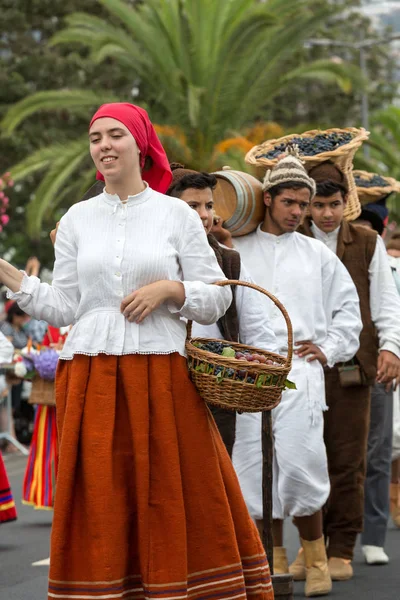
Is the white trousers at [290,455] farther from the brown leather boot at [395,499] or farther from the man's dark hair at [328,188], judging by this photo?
the brown leather boot at [395,499]

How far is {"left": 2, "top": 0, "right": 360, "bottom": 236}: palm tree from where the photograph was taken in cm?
2352

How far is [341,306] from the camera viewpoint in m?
7.41

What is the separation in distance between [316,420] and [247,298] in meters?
1.04

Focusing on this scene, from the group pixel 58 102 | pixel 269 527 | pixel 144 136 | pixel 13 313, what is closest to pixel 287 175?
pixel 269 527

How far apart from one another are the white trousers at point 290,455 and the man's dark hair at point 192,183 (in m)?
1.43

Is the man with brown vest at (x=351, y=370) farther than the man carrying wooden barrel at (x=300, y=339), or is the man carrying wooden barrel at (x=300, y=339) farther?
the man with brown vest at (x=351, y=370)

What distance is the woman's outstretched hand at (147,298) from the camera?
4.75 meters

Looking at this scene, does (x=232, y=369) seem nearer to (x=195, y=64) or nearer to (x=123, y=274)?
(x=123, y=274)

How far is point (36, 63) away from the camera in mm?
32000

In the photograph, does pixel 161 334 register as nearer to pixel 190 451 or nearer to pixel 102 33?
pixel 190 451

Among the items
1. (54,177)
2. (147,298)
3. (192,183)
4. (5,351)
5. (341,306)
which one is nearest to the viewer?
(147,298)

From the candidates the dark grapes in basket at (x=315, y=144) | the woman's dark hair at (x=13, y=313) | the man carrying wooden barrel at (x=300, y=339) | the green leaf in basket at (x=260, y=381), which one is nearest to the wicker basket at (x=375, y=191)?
the dark grapes in basket at (x=315, y=144)

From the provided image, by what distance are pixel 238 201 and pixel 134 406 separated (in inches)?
101

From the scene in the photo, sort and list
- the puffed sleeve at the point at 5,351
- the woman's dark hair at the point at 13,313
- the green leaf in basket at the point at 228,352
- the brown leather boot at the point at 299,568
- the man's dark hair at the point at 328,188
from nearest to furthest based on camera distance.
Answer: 1. the green leaf in basket at the point at 228,352
2. the brown leather boot at the point at 299,568
3. the man's dark hair at the point at 328,188
4. the puffed sleeve at the point at 5,351
5. the woman's dark hair at the point at 13,313
